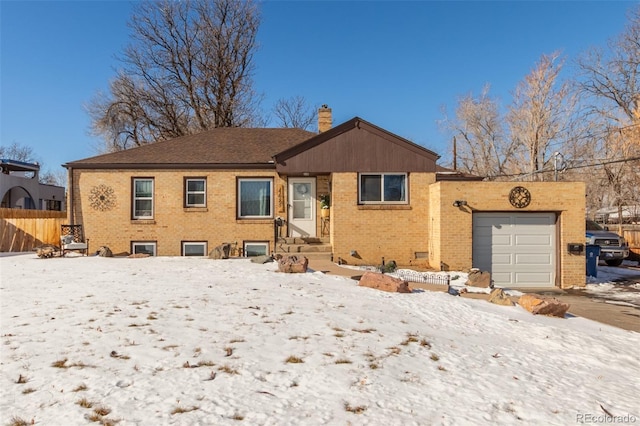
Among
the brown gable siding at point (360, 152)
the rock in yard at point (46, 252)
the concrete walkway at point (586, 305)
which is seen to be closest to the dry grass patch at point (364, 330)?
the concrete walkway at point (586, 305)

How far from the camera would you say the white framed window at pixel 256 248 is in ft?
49.0

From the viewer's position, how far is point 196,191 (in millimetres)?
15008

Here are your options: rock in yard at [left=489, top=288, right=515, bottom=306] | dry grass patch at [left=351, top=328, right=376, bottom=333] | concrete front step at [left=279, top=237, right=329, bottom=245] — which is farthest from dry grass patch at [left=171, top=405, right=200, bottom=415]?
concrete front step at [left=279, top=237, right=329, bottom=245]

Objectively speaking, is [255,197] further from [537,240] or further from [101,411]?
[101,411]

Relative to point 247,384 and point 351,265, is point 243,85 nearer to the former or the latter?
point 351,265

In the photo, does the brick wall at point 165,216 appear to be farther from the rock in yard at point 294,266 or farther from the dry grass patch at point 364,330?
the dry grass patch at point 364,330

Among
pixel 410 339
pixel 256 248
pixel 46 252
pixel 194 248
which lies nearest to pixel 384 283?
pixel 410 339

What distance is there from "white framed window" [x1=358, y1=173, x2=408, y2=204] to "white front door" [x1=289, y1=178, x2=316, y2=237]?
2.32 metres

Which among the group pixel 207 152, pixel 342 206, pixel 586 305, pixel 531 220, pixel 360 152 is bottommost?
pixel 586 305

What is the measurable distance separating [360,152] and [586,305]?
827 centimetres

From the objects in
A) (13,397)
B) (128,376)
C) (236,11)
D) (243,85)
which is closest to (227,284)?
(128,376)

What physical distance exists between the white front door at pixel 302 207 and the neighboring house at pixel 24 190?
89.3 feet

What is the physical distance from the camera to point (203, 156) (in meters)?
15.3

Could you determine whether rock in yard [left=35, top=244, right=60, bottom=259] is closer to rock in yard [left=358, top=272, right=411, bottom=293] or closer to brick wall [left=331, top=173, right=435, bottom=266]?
brick wall [left=331, top=173, right=435, bottom=266]
